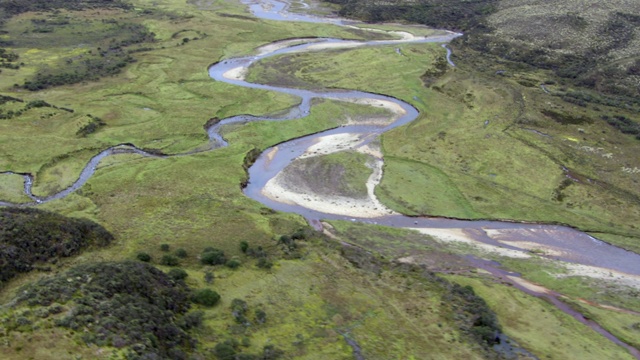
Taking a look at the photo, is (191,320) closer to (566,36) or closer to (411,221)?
(411,221)

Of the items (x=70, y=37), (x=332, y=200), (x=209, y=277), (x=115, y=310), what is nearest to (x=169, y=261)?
(x=209, y=277)

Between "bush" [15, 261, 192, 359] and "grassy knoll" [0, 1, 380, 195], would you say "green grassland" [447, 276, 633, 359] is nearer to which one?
"bush" [15, 261, 192, 359]

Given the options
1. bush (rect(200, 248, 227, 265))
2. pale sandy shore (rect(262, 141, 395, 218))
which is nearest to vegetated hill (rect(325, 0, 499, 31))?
pale sandy shore (rect(262, 141, 395, 218))

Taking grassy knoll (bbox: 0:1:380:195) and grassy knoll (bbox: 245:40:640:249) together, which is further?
grassy knoll (bbox: 0:1:380:195)

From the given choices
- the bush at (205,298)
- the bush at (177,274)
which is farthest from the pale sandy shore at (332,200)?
the bush at (205,298)

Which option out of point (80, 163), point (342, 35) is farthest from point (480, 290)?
point (342, 35)

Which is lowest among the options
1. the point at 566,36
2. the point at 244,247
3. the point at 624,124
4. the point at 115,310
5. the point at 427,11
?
the point at 244,247

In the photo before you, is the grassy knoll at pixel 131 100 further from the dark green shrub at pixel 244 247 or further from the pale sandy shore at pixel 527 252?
the pale sandy shore at pixel 527 252

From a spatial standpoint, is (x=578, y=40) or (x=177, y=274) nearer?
(x=177, y=274)
